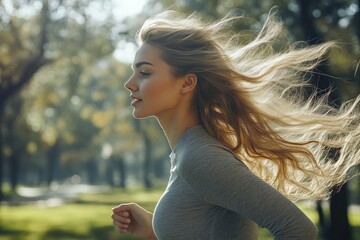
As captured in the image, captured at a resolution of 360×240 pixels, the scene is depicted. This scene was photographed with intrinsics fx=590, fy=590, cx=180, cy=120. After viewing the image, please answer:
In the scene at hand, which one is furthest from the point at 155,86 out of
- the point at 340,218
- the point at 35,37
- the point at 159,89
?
the point at 35,37

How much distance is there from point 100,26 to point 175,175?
851 inches

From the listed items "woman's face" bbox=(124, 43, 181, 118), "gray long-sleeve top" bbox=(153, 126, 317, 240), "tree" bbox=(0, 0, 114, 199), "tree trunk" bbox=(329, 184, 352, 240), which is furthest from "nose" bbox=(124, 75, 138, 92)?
"tree" bbox=(0, 0, 114, 199)

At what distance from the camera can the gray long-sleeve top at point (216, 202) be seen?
1.91 meters

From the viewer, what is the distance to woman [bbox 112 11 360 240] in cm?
199

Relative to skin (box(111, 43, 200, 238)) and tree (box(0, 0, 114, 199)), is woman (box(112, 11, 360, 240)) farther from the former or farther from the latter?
tree (box(0, 0, 114, 199))

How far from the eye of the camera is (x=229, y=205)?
201 cm

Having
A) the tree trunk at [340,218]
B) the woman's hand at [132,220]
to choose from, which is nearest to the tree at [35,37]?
the tree trunk at [340,218]

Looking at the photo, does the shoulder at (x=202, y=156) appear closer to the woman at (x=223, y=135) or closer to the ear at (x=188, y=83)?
the woman at (x=223, y=135)

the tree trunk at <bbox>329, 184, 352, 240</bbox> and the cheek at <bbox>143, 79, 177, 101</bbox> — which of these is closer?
the cheek at <bbox>143, 79, 177, 101</bbox>

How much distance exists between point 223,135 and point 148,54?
0.46m

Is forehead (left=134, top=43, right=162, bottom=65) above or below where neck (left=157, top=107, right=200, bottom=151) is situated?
above

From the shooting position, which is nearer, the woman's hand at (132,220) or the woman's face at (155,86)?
the woman's face at (155,86)

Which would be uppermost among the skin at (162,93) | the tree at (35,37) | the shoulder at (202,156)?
the tree at (35,37)

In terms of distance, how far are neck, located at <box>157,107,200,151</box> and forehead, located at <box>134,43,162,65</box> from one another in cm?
24
